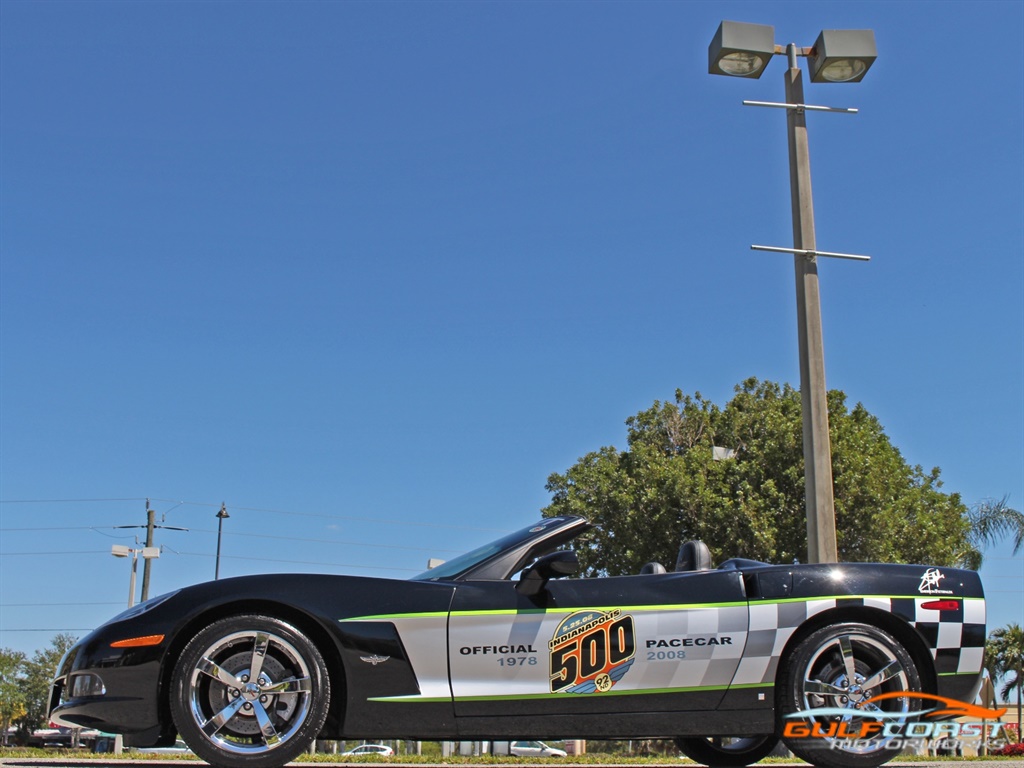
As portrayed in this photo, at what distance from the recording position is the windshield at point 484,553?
459 cm

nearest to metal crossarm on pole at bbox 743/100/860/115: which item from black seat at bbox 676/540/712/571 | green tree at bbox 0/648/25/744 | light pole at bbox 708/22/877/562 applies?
light pole at bbox 708/22/877/562

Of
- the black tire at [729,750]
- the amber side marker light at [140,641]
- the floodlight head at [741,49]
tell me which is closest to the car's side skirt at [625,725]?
the black tire at [729,750]

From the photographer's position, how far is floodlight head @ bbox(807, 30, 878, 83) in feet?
29.0

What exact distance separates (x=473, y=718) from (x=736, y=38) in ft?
21.6

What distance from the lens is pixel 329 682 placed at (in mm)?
4184

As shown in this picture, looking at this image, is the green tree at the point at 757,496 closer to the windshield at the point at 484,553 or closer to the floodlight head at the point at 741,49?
the floodlight head at the point at 741,49

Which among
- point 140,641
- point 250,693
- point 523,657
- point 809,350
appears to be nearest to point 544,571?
point 523,657

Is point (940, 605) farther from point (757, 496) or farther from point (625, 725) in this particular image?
point (757, 496)

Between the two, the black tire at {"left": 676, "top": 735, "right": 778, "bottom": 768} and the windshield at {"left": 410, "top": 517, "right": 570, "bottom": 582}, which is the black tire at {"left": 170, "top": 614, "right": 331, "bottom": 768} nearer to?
the windshield at {"left": 410, "top": 517, "right": 570, "bottom": 582}

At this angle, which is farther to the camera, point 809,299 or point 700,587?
point 809,299

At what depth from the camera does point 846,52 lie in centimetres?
887

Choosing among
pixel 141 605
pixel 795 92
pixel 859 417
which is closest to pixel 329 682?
pixel 141 605

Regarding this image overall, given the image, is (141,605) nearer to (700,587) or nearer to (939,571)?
(700,587)

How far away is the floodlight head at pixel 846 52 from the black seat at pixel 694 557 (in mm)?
5501
